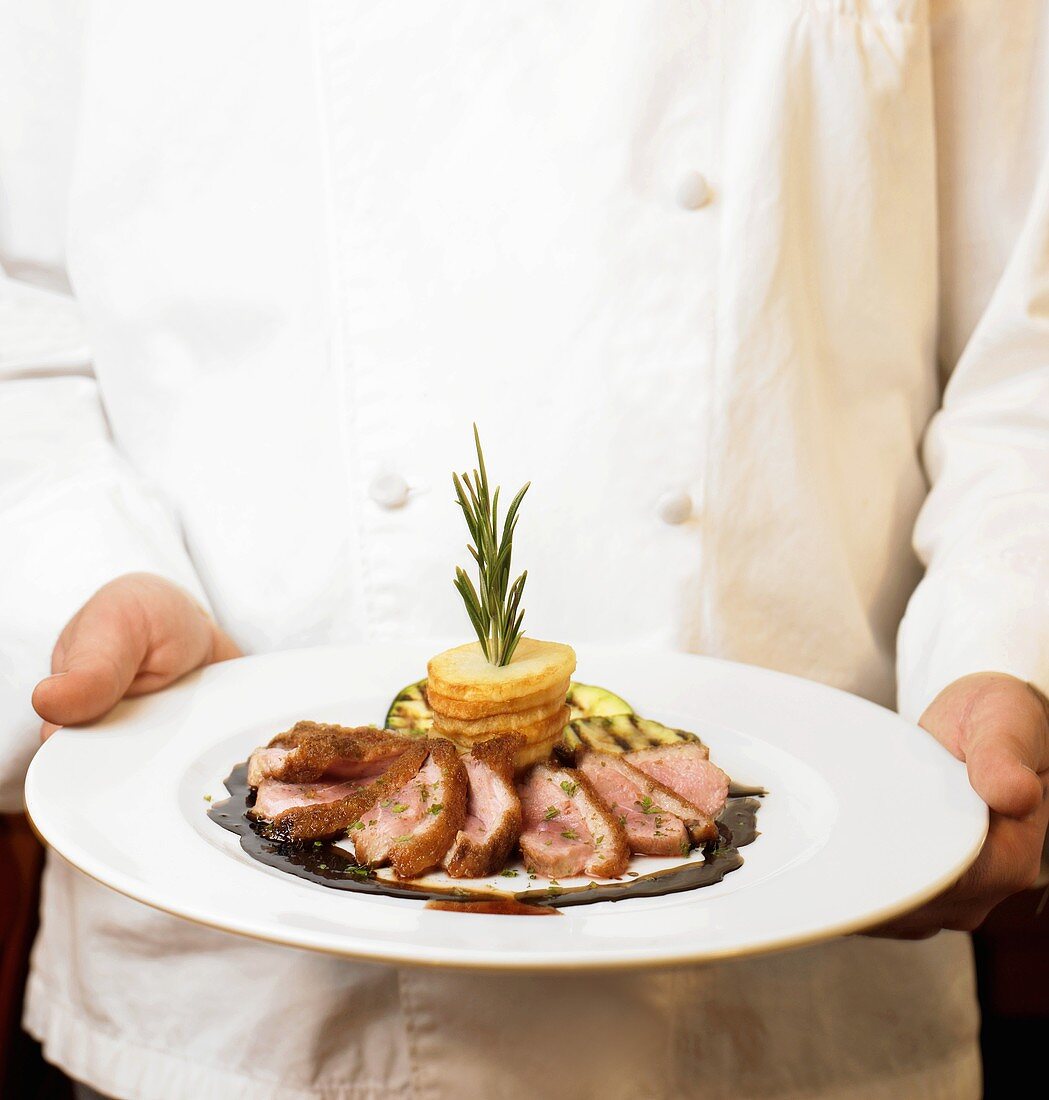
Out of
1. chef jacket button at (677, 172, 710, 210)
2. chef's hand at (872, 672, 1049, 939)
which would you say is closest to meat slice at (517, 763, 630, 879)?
→ chef's hand at (872, 672, 1049, 939)

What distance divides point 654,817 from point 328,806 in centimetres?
34

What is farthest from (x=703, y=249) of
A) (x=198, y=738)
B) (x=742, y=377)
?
(x=198, y=738)

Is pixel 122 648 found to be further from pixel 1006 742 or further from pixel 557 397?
pixel 1006 742

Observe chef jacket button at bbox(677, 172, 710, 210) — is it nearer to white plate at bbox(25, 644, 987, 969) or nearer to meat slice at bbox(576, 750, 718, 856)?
white plate at bbox(25, 644, 987, 969)

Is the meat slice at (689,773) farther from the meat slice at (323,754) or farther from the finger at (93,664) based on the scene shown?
the finger at (93,664)

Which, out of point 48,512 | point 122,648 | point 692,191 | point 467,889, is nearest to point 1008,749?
point 467,889

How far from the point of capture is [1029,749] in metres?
1.17

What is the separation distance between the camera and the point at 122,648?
1293 millimetres

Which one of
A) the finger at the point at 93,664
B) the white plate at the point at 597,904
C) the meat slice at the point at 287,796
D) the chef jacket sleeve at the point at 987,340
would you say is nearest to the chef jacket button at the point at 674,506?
the white plate at the point at 597,904

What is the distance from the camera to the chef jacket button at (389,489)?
5.11 ft

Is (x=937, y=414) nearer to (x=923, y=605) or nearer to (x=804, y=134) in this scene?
(x=923, y=605)

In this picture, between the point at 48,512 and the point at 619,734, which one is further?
the point at 48,512

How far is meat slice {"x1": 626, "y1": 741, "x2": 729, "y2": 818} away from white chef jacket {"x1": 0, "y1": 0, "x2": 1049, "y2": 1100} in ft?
1.01

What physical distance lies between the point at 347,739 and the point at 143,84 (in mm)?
980
